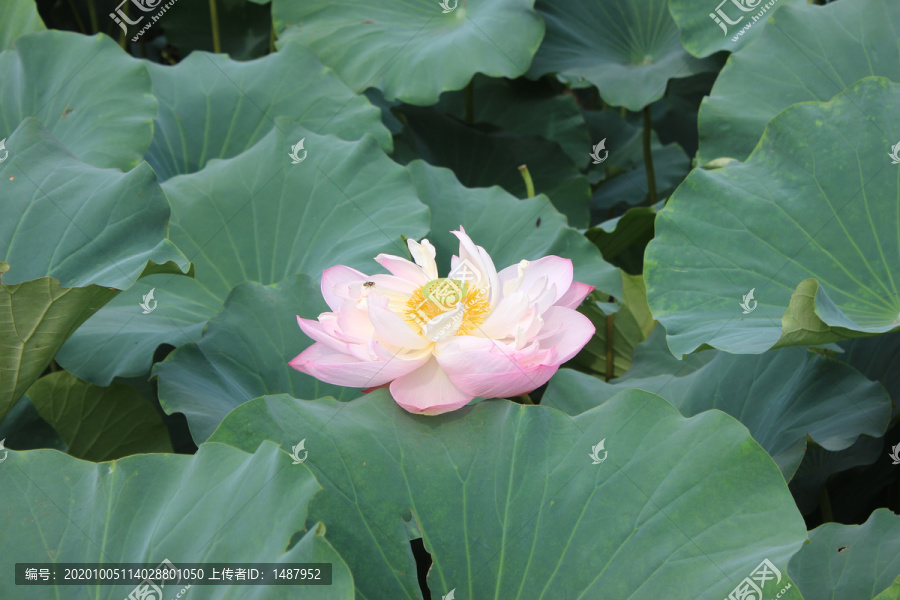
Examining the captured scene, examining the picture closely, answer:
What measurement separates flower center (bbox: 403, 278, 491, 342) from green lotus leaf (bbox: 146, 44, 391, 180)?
0.84 meters

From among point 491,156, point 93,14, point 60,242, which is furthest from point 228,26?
point 60,242

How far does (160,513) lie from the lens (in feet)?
2.44

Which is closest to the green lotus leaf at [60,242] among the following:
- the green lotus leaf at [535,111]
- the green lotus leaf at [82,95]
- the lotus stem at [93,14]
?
the green lotus leaf at [82,95]

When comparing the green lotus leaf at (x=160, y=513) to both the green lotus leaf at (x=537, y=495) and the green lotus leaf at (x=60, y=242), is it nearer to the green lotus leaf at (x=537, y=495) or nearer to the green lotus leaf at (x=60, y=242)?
the green lotus leaf at (x=537, y=495)

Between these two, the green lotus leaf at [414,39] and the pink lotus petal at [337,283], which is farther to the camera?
the green lotus leaf at [414,39]

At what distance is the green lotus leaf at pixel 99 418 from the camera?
4.50 feet

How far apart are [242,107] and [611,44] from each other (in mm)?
1075

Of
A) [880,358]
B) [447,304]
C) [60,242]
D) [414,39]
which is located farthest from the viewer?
[414,39]

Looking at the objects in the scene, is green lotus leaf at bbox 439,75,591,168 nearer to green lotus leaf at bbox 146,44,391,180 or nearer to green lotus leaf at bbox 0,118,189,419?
green lotus leaf at bbox 146,44,391,180

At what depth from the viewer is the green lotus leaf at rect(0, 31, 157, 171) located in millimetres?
1445

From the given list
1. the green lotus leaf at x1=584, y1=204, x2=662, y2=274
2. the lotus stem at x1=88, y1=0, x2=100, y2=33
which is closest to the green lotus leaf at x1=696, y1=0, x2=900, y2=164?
the green lotus leaf at x1=584, y1=204, x2=662, y2=274

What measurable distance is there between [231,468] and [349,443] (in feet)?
0.44

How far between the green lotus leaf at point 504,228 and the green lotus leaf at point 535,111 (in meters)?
0.89

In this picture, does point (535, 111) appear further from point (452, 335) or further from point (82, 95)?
point (452, 335)
